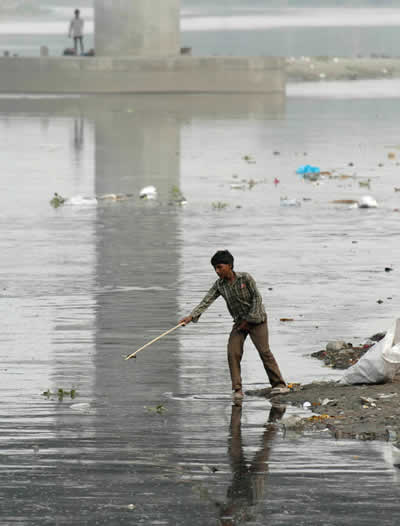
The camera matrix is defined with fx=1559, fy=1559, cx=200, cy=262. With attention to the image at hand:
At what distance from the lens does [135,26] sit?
52656 mm

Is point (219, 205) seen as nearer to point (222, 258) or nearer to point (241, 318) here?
point (241, 318)

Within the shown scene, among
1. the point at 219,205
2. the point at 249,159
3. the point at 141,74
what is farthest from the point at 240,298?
the point at 141,74

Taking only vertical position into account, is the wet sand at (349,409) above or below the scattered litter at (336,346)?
above

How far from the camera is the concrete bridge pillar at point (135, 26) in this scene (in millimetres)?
52531

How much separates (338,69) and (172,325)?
264 feet

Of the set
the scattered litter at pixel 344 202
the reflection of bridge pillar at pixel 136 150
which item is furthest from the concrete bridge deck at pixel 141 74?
the scattered litter at pixel 344 202

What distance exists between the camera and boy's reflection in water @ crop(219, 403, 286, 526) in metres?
8.21

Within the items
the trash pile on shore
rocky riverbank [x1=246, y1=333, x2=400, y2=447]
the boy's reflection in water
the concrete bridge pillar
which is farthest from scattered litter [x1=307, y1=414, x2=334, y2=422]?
the concrete bridge pillar

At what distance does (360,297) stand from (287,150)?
18773 mm

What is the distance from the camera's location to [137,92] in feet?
177

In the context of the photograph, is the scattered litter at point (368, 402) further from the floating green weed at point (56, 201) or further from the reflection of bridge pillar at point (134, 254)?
the floating green weed at point (56, 201)

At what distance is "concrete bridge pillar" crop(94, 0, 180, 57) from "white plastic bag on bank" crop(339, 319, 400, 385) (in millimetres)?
42244

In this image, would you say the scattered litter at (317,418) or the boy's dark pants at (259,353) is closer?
the scattered litter at (317,418)

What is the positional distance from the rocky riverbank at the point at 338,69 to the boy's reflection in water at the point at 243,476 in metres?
74.1
